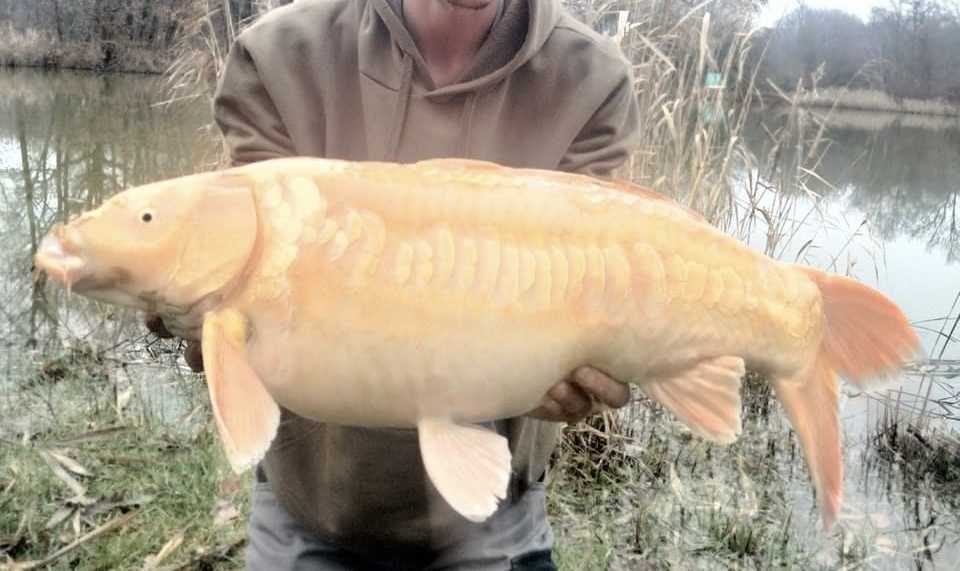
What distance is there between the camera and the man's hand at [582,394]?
1085mm

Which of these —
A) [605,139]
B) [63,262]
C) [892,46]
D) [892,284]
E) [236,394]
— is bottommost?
[892,284]

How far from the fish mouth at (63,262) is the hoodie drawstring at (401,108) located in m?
0.56

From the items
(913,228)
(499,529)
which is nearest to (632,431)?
(499,529)

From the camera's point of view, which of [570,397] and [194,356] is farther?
[194,356]

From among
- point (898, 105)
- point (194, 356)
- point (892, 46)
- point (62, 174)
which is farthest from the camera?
point (898, 105)

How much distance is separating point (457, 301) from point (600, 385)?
234 millimetres

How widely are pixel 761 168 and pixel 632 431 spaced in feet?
3.35

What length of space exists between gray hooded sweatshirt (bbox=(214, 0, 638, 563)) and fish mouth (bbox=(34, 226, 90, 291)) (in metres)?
0.46

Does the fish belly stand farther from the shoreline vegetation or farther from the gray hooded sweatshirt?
the shoreline vegetation

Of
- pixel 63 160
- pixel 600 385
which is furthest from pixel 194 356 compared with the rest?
pixel 63 160

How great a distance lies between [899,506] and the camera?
8.08ft

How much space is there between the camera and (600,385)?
109 centimetres

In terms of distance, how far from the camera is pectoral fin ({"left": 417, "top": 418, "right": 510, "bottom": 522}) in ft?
3.11

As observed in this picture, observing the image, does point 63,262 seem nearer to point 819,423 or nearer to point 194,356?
point 194,356
